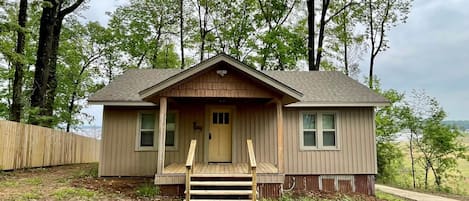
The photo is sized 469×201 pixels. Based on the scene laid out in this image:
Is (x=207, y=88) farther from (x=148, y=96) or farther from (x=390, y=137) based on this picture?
(x=390, y=137)

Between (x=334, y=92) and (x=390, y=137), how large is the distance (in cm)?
755

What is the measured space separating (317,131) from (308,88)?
62.1 inches

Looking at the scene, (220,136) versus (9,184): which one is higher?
(220,136)

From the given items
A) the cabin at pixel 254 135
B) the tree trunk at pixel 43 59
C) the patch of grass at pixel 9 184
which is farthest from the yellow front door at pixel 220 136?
the tree trunk at pixel 43 59

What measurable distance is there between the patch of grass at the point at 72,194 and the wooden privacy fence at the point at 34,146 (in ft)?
11.9

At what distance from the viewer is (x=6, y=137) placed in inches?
377

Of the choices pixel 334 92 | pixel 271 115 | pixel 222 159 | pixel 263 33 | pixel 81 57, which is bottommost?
pixel 222 159

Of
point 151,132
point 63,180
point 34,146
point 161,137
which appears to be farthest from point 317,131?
point 34,146

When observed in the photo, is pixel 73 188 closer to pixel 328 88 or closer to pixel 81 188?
pixel 81 188

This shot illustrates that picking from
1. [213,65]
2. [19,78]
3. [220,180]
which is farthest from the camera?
[19,78]

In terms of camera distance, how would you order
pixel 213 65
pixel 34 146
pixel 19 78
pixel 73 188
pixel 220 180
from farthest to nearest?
pixel 19 78, pixel 34 146, pixel 73 188, pixel 213 65, pixel 220 180

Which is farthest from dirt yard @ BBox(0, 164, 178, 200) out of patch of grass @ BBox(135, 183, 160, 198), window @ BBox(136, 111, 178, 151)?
window @ BBox(136, 111, 178, 151)

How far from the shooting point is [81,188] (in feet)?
25.5

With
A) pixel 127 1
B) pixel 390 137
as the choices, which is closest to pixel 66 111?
pixel 127 1
